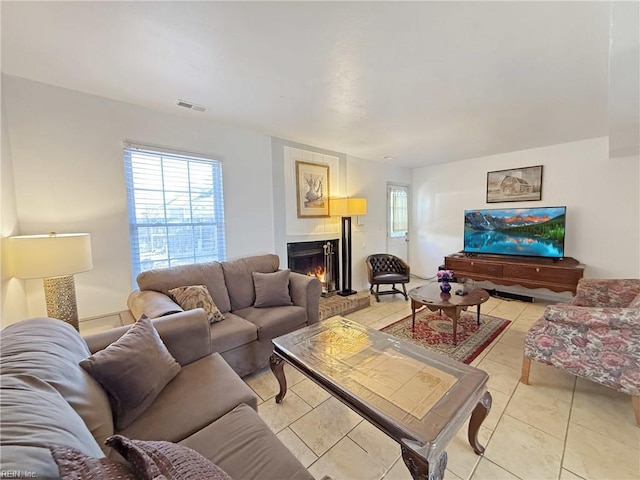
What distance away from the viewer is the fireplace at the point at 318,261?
3.84 meters

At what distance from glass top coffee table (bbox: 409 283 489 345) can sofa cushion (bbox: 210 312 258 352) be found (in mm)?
1768

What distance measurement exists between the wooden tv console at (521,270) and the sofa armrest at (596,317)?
216 centimetres

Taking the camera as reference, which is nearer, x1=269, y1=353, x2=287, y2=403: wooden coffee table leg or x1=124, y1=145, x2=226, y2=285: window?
x1=269, y1=353, x2=287, y2=403: wooden coffee table leg

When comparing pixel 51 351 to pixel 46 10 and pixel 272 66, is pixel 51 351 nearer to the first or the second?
pixel 46 10

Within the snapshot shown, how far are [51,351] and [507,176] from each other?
563cm

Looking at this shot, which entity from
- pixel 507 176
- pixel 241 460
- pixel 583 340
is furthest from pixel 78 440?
pixel 507 176

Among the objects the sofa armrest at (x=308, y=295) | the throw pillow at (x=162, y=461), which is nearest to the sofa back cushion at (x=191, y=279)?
the sofa armrest at (x=308, y=295)

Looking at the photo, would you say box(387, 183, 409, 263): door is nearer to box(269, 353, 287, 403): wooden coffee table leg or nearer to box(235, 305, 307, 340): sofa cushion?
box(235, 305, 307, 340): sofa cushion

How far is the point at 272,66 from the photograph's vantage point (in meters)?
1.83

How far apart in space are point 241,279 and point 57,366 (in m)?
1.82

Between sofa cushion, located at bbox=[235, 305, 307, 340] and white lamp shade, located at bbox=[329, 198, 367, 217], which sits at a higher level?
white lamp shade, located at bbox=[329, 198, 367, 217]

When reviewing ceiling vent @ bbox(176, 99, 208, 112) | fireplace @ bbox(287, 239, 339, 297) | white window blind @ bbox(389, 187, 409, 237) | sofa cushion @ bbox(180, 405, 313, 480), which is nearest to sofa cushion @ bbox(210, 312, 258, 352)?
sofa cushion @ bbox(180, 405, 313, 480)

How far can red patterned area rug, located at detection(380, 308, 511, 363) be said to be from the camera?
2.65 meters

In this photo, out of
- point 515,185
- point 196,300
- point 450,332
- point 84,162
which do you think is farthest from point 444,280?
point 84,162
